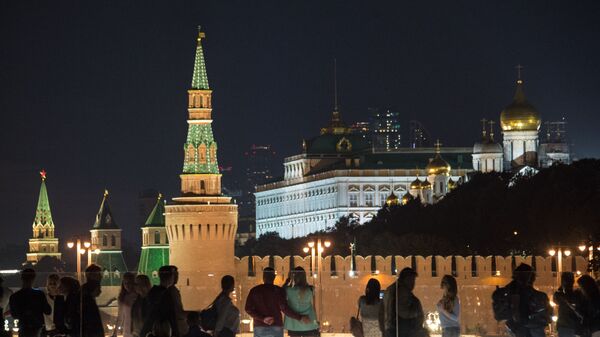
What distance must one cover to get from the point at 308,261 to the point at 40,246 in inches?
2761

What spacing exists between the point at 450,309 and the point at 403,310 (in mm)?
938

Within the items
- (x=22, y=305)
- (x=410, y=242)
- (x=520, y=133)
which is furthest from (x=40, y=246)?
(x=22, y=305)

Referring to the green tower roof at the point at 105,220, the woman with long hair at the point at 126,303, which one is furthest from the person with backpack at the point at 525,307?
the green tower roof at the point at 105,220

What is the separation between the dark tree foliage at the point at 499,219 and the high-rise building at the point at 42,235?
106 feet

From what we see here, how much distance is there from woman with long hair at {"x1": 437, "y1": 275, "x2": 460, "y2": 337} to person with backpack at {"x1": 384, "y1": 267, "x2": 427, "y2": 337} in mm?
520

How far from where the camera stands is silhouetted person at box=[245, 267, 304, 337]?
37.8 meters

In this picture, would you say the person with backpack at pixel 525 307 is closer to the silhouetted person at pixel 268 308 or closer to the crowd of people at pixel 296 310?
the crowd of people at pixel 296 310

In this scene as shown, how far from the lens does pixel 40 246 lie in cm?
18200

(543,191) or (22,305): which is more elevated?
(543,191)

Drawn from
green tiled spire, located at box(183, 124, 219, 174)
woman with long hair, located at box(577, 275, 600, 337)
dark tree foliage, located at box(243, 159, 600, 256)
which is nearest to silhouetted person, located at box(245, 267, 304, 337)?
woman with long hair, located at box(577, 275, 600, 337)

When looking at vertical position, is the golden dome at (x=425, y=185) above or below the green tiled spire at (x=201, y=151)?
above

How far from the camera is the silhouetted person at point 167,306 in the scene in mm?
36438

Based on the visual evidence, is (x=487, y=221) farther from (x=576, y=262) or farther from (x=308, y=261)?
(x=576, y=262)

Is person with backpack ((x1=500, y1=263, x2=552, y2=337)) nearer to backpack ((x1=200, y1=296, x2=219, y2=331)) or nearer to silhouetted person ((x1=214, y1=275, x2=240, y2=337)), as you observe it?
silhouetted person ((x1=214, y1=275, x2=240, y2=337))
